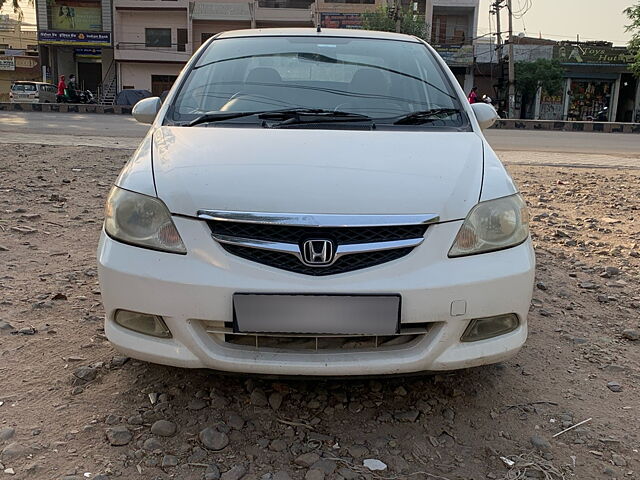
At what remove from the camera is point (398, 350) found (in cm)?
202

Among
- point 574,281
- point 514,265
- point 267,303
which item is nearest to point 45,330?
point 267,303

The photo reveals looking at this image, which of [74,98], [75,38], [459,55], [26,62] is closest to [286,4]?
[459,55]

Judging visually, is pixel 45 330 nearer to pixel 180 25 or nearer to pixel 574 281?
pixel 574 281

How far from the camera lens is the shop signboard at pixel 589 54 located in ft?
115

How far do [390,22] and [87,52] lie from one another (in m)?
20.4

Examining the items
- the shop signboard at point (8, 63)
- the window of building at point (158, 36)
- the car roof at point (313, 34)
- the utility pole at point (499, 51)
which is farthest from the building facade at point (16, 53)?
the car roof at point (313, 34)

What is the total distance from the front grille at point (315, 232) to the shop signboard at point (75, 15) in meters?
42.7

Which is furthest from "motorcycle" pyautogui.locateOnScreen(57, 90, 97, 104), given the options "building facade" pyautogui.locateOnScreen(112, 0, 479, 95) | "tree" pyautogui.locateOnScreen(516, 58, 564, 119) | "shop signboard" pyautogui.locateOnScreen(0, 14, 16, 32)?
"tree" pyautogui.locateOnScreen(516, 58, 564, 119)

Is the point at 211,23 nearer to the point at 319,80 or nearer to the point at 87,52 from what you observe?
the point at 87,52

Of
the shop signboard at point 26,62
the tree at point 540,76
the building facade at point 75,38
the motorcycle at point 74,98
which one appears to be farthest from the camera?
the shop signboard at point 26,62

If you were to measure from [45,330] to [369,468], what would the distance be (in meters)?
1.80

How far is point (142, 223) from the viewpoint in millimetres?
2123

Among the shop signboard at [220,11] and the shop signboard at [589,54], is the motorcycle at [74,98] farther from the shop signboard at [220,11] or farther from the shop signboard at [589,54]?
the shop signboard at [589,54]

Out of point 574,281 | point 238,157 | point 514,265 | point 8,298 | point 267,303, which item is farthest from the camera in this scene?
point 574,281
